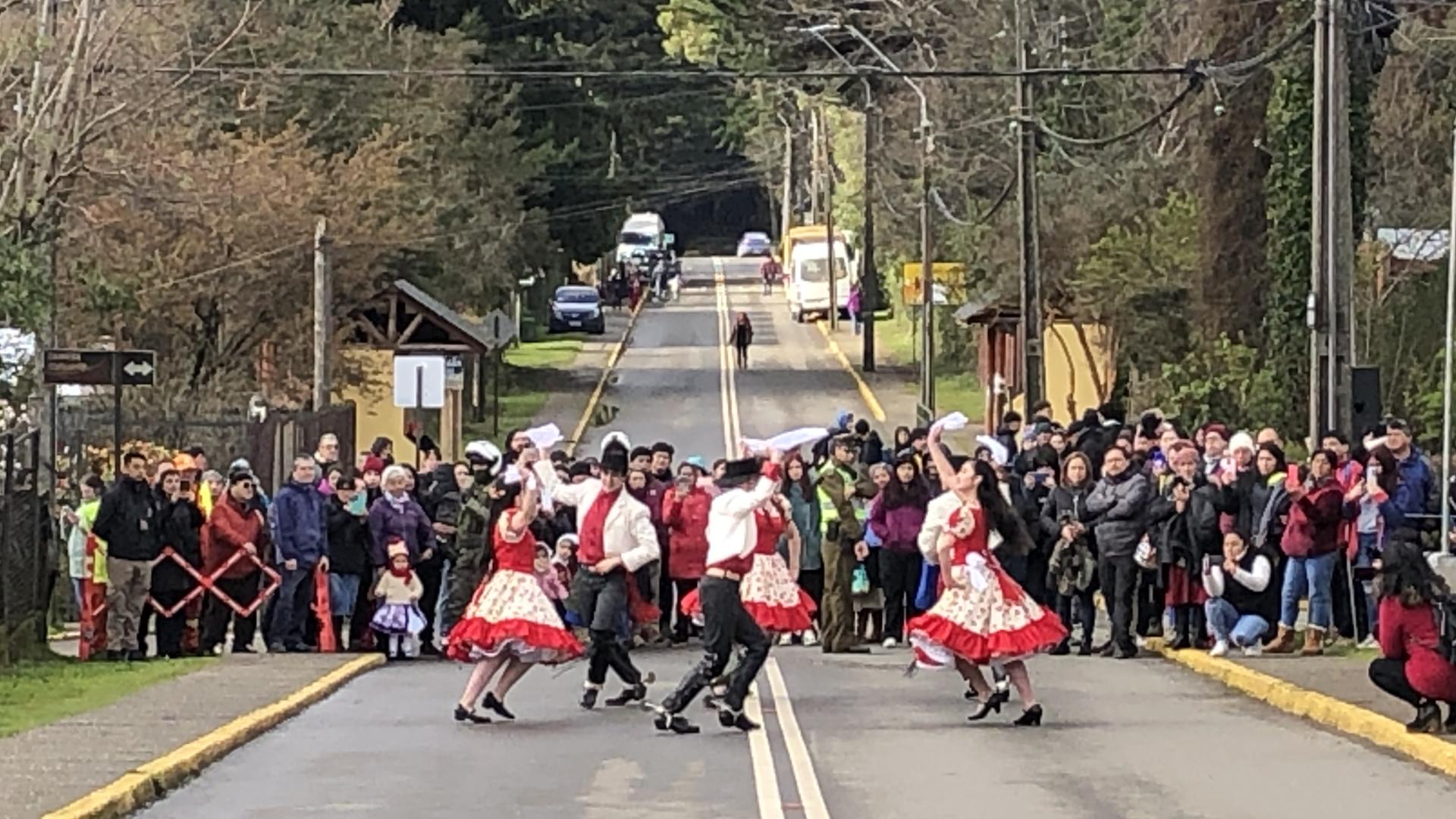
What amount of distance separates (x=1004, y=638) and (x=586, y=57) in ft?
158

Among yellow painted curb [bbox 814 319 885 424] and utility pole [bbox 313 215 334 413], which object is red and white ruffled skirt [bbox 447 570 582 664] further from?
yellow painted curb [bbox 814 319 885 424]

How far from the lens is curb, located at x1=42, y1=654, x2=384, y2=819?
1303cm

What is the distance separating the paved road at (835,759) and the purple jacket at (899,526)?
4.90 feet

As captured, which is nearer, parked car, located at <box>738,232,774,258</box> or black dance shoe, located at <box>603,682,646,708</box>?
black dance shoe, located at <box>603,682,646,708</box>

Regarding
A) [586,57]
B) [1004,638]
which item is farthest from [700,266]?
[1004,638]

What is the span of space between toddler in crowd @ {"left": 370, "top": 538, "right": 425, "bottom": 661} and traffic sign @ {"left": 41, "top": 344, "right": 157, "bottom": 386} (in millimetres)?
4302

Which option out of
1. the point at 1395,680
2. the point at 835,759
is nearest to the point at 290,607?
the point at 835,759

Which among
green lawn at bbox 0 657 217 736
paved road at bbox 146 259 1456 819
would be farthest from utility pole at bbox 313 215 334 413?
paved road at bbox 146 259 1456 819

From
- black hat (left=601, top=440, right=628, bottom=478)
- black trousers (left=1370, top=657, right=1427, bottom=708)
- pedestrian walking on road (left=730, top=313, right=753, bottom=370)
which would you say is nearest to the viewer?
black trousers (left=1370, top=657, right=1427, bottom=708)

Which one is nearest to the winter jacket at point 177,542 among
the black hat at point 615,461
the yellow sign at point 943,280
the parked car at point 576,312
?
the black hat at point 615,461

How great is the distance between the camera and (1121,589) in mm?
22953

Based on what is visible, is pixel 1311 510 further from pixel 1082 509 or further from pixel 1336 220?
pixel 1336 220

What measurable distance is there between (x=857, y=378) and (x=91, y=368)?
48.6 m

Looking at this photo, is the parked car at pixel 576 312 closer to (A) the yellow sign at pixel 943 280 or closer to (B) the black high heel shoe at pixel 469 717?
(A) the yellow sign at pixel 943 280
